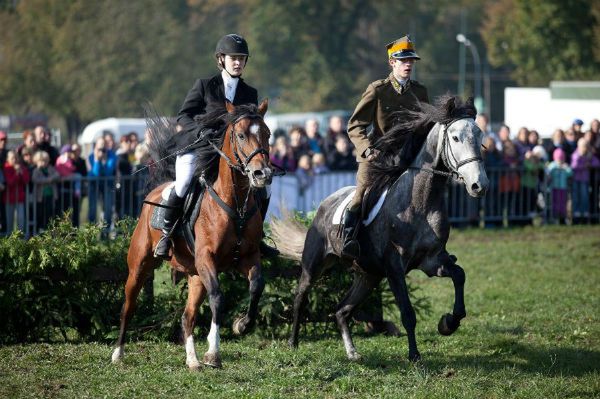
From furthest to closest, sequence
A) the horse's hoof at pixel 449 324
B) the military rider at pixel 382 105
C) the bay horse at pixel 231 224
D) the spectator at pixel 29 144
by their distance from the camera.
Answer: the spectator at pixel 29 144, the military rider at pixel 382 105, the horse's hoof at pixel 449 324, the bay horse at pixel 231 224

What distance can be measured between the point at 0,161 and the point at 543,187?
12483 millimetres

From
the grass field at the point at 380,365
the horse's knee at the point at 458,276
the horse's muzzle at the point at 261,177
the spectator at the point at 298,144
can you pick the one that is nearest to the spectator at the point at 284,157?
the spectator at the point at 298,144

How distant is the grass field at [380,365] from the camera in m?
8.64

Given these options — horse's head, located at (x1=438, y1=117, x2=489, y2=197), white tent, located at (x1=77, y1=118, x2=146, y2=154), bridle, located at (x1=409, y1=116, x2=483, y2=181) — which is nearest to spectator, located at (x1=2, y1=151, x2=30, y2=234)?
bridle, located at (x1=409, y1=116, x2=483, y2=181)

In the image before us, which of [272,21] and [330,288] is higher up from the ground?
[272,21]

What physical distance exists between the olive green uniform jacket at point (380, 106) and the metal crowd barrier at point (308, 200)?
6.73m

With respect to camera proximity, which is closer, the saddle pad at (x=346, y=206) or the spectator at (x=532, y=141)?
the saddle pad at (x=346, y=206)

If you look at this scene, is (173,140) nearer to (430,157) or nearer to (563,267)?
(430,157)

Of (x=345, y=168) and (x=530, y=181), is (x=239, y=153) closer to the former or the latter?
(x=345, y=168)

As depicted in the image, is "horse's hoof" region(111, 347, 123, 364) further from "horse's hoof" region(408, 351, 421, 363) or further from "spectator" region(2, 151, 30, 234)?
"spectator" region(2, 151, 30, 234)

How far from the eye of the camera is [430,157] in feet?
33.1

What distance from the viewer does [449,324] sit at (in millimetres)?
9781

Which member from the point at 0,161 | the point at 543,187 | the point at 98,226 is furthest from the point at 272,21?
the point at 98,226

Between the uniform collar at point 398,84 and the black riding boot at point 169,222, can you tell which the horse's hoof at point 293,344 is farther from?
the uniform collar at point 398,84
